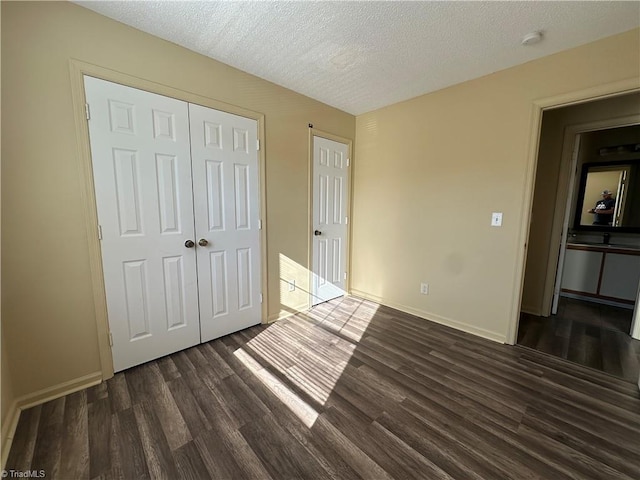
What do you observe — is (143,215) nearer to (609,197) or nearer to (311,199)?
(311,199)

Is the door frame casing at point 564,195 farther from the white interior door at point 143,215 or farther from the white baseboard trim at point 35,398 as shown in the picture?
the white baseboard trim at point 35,398

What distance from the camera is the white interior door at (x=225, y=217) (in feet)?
7.21

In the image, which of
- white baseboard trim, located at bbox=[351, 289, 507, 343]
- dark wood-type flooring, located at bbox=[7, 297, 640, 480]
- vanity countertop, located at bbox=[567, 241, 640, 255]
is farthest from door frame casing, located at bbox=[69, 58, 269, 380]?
vanity countertop, located at bbox=[567, 241, 640, 255]

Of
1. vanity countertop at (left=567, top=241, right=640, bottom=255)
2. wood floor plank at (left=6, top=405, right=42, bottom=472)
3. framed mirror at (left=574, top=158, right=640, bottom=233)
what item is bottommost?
wood floor plank at (left=6, top=405, right=42, bottom=472)

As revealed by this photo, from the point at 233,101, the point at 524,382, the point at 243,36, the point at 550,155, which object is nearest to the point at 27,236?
the point at 233,101

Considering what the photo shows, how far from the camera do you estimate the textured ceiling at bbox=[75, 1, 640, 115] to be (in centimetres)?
160

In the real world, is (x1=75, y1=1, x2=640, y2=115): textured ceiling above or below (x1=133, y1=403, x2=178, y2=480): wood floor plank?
above

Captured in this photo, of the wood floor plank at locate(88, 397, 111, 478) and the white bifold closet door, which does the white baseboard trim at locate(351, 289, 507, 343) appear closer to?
the white bifold closet door

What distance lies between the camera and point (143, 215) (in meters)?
1.92

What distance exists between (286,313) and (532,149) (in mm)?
2871

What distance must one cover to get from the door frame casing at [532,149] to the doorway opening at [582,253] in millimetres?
356

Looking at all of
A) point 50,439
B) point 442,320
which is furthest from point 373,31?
point 50,439

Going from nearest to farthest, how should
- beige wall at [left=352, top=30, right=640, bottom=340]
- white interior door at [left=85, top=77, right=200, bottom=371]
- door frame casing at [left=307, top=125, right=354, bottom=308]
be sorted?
white interior door at [left=85, top=77, right=200, bottom=371] < beige wall at [left=352, top=30, right=640, bottom=340] < door frame casing at [left=307, top=125, right=354, bottom=308]

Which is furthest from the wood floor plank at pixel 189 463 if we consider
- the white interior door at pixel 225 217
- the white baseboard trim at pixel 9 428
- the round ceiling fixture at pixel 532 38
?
the round ceiling fixture at pixel 532 38
